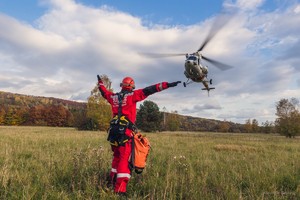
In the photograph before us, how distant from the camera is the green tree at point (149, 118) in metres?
71.3

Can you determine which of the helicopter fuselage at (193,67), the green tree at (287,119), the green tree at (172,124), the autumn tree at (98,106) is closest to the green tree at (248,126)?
the green tree at (172,124)

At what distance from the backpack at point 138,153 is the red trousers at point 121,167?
11 cm

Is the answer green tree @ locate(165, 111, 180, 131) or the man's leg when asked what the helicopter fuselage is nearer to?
the man's leg

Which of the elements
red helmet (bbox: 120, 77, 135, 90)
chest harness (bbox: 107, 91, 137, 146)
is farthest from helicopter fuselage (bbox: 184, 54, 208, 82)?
chest harness (bbox: 107, 91, 137, 146)

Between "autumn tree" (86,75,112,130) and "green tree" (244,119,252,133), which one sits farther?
"green tree" (244,119,252,133)

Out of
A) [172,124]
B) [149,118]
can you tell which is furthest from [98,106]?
[172,124]

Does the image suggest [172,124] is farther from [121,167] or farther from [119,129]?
[121,167]

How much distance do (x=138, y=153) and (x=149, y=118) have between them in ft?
217

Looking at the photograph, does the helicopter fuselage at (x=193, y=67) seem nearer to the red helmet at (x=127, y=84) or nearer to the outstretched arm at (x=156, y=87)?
the red helmet at (x=127, y=84)

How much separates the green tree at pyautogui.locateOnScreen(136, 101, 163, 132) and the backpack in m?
64.7

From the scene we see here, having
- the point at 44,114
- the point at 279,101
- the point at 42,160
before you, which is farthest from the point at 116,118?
the point at 44,114

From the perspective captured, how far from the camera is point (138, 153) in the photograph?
609cm

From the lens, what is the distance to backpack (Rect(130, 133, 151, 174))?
5980 mm

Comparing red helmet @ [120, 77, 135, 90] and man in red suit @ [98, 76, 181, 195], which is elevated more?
red helmet @ [120, 77, 135, 90]
